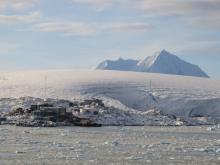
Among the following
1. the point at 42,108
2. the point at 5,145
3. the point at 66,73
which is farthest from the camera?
the point at 66,73

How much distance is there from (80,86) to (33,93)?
632 centimetres

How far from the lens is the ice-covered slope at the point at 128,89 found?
68.0 metres

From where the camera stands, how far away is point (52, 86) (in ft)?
253

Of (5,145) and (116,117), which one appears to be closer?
(5,145)

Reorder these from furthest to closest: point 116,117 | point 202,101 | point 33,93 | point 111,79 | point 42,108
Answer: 1. point 111,79
2. point 33,93
3. point 202,101
4. point 116,117
5. point 42,108

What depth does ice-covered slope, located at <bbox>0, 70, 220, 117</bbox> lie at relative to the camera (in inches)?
2677

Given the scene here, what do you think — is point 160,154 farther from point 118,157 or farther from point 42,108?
point 42,108

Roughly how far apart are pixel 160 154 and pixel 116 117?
3057 cm

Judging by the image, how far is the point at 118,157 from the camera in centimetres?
1526

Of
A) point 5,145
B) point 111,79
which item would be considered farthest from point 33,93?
point 5,145

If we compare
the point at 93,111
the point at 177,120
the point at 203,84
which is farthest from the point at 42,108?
the point at 203,84

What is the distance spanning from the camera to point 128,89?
248 feet

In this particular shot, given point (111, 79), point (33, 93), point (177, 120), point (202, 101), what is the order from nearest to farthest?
point (177, 120)
point (202, 101)
point (33, 93)
point (111, 79)

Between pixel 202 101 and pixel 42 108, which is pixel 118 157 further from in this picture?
pixel 202 101
